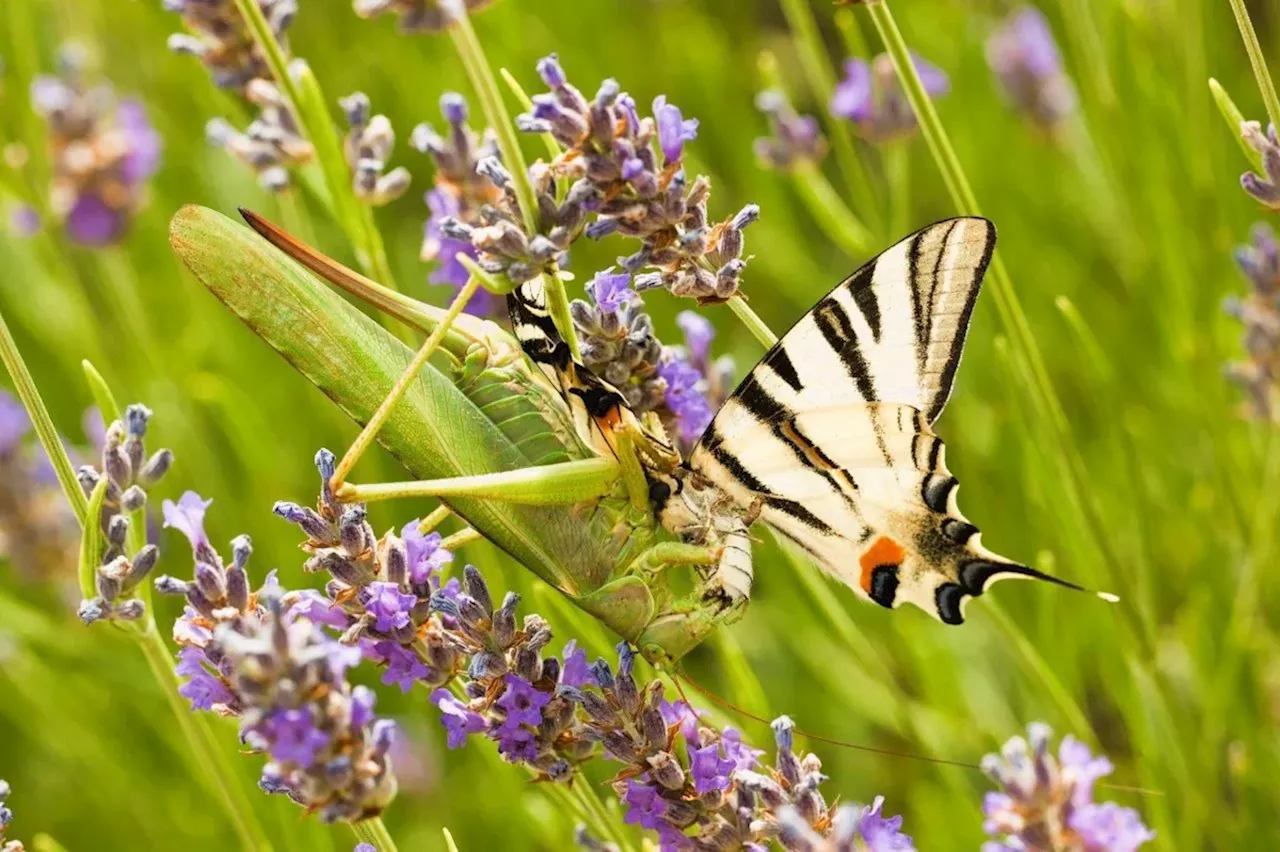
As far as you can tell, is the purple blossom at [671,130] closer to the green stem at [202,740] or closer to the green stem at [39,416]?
the green stem at [39,416]

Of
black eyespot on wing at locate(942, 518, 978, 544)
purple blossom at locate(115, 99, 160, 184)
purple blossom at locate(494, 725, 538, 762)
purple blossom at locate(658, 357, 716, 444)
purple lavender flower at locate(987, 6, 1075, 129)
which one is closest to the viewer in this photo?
purple blossom at locate(494, 725, 538, 762)

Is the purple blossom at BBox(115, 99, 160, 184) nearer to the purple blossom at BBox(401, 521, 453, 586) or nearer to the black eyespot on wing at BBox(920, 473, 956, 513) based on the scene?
the purple blossom at BBox(401, 521, 453, 586)

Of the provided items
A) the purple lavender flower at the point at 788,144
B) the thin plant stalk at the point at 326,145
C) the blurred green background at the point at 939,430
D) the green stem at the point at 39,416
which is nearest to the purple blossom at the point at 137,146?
the blurred green background at the point at 939,430

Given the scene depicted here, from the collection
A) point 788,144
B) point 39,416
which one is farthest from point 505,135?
point 788,144

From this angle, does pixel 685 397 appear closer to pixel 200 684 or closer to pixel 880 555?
pixel 880 555

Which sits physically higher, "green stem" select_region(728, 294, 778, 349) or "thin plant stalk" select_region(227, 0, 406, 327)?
"thin plant stalk" select_region(227, 0, 406, 327)

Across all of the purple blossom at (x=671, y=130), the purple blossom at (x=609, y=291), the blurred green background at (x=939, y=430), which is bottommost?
the blurred green background at (x=939, y=430)

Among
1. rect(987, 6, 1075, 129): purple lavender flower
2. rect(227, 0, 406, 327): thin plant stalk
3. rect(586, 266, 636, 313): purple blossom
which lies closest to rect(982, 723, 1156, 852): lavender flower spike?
rect(586, 266, 636, 313): purple blossom
